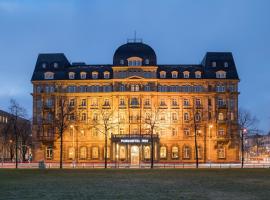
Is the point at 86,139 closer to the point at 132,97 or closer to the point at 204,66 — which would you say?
the point at 132,97

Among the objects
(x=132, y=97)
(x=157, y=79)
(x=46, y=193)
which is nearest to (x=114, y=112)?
(x=132, y=97)

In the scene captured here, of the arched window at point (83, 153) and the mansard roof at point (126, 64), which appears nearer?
the mansard roof at point (126, 64)

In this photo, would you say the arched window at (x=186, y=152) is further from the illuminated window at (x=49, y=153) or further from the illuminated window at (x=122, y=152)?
the illuminated window at (x=49, y=153)

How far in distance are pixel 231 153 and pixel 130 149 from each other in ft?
78.5

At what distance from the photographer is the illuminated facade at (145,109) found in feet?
384

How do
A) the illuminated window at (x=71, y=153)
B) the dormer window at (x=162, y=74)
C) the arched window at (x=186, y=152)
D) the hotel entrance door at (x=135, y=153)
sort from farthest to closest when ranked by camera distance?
the dormer window at (x=162, y=74)
the illuminated window at (x=71, y=153)
the arched window at (x=186, y=152)
the hotel entrance door at (x=135, y=153)

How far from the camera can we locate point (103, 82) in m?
119


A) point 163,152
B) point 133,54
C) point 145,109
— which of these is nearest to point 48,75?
point 133,54

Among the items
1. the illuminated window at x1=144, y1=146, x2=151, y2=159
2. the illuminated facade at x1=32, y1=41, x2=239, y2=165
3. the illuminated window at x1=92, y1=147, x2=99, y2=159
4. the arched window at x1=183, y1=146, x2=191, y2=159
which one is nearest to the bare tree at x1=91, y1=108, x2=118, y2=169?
the illuminated facade at x1=32, y1=41, x2=239, y2=165

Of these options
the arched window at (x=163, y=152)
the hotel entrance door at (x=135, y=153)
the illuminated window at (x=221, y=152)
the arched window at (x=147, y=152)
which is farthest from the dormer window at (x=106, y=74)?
the illuminated window at (x=221, y=152)

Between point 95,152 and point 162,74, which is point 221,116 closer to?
point 162,74

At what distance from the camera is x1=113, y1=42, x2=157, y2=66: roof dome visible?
117312 mm

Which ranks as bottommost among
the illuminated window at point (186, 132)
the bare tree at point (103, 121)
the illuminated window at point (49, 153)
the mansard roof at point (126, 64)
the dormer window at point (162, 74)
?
the illuminated window at point (49, 153)

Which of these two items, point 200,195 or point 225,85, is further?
point 225,85
